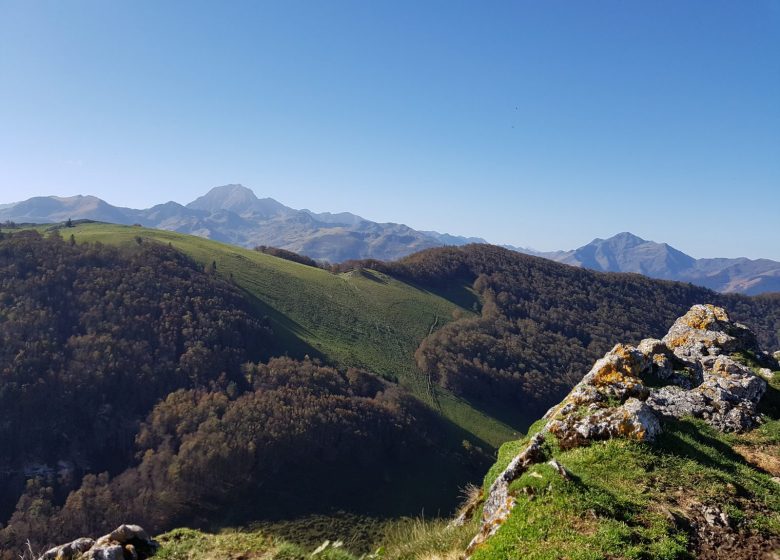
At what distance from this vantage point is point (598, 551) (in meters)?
10.5

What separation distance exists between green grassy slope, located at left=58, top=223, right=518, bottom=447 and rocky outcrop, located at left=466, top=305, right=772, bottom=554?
90582 mm

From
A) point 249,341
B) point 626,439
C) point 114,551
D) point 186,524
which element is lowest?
point 186,524

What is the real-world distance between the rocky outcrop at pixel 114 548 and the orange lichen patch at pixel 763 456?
69.6 feet

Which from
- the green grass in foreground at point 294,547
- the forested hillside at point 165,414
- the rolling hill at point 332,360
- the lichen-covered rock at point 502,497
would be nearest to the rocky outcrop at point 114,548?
the green grass in foreground at point 294,547

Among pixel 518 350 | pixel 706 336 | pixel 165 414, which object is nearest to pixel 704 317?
pixel 706 336

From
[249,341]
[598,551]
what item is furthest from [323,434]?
[598,551]

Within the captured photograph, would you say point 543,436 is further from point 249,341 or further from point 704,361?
point 249,341

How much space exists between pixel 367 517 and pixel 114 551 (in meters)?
74.6

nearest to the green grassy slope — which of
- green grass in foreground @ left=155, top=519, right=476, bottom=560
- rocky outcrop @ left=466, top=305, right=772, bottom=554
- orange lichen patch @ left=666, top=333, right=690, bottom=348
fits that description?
orange lichen patch @ left=666, top=333, right=690, bottom=348

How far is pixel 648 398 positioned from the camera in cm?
1916

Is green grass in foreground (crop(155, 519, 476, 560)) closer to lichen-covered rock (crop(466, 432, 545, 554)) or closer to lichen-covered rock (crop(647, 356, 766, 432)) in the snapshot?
lichen-covered rock (crop(466, 432, 545, 554))

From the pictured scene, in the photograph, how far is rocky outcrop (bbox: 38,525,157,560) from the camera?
1429 cm

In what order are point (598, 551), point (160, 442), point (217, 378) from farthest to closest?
point (217, 378)
point (160, 442)
point (598, 551)

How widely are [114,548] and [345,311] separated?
435 feet
